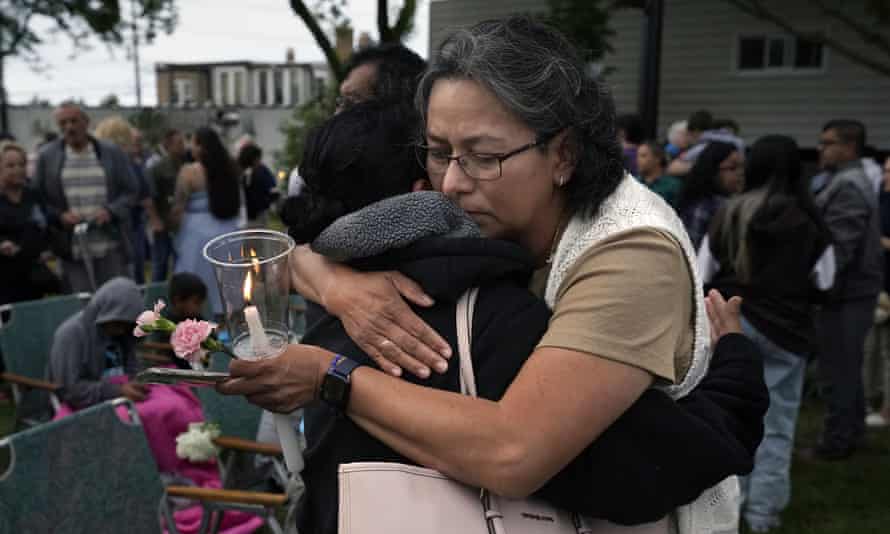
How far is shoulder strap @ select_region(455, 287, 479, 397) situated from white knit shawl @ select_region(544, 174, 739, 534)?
0.59 feet

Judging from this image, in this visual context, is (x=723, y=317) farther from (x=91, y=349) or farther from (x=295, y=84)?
(x=295, y=84)

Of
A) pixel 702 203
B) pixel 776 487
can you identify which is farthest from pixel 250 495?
pixel 702 203

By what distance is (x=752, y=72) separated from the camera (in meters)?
15.8

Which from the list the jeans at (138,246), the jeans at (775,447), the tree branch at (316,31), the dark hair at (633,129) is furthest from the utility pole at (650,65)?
the jeans at (138,246)

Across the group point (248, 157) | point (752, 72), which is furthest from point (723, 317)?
point (752, 72)

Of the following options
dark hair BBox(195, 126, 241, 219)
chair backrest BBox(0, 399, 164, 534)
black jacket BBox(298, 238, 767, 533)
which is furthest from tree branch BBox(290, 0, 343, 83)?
black jacket BBox(298, 238, 767, 533)

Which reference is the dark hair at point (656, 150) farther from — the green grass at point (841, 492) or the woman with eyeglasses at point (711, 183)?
the green grass at point (841, 492)

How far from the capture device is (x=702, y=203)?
15.7 feet

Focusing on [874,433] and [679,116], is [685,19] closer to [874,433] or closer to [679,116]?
[679,116]

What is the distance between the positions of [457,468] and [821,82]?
16.4 m

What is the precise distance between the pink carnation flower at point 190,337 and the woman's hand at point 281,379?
6cm

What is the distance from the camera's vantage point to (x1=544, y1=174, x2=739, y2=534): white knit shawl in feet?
4.31

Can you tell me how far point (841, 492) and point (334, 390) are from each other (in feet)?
14.7

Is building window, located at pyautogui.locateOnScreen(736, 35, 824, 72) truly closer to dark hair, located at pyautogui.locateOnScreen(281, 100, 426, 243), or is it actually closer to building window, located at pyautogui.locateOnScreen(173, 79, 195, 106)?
dark hair, located at pyautogui.locateOnScreen(281, 100, 426, 243)
